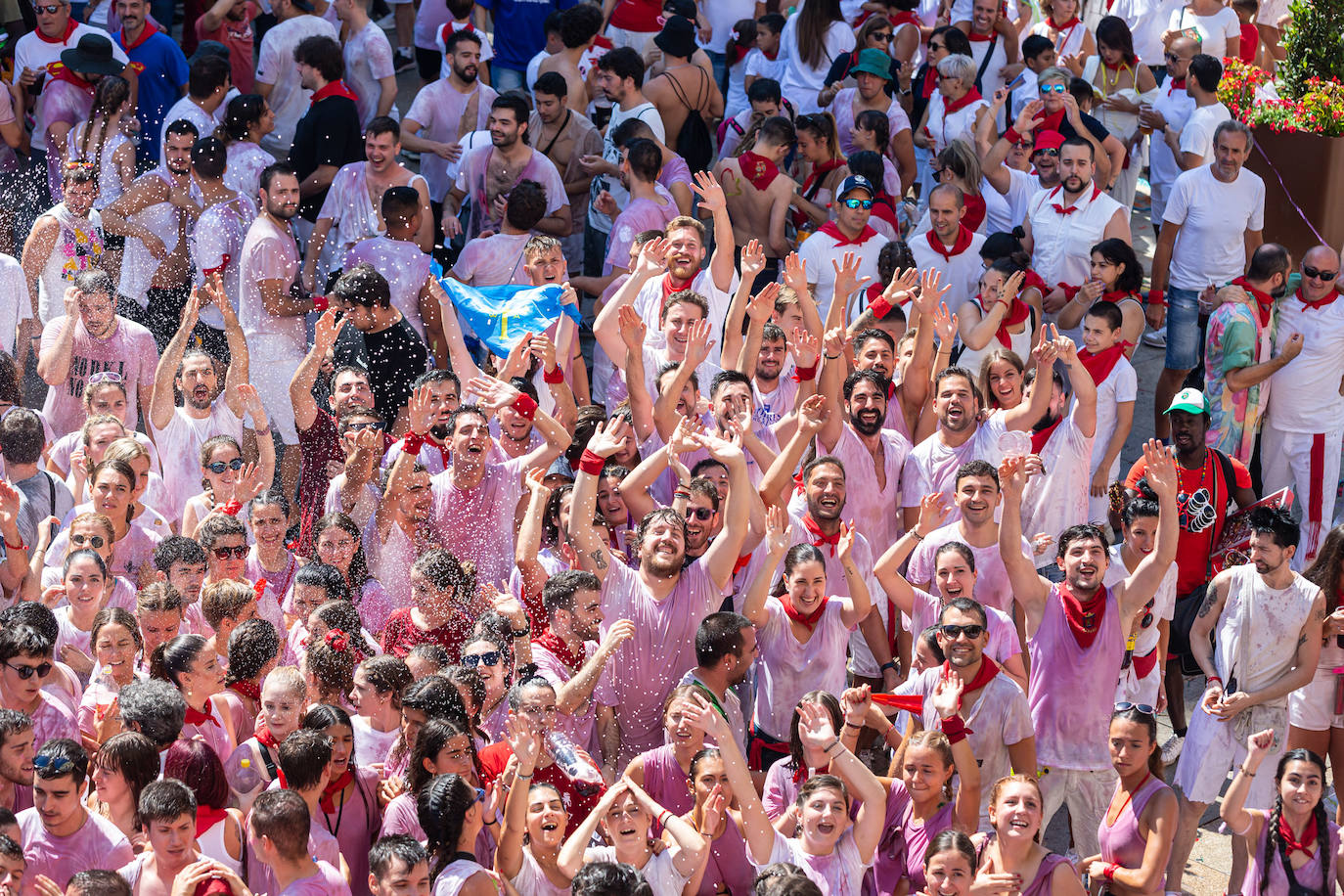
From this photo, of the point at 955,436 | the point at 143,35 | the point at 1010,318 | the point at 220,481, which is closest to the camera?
the point at 220,481

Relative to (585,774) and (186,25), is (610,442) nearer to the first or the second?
(585,774)

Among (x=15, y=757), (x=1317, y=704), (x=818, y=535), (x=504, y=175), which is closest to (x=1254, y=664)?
(x=1317, y=704)

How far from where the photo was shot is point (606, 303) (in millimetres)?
8828

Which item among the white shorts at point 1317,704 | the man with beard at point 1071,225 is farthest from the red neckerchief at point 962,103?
the white shorts at point 1317,704

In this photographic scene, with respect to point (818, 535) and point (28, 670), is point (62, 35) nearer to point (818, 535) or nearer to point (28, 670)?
point (28, 670)

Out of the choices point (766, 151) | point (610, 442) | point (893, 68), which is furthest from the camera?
point (893, 68)

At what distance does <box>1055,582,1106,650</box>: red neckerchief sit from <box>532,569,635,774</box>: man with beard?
1.70 metres

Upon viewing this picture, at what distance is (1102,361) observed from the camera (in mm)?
8586

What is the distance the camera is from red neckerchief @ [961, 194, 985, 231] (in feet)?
33.3

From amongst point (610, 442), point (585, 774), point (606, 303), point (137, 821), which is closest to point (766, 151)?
point (606, 303)

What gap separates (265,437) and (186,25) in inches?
214

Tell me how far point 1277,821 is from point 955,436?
7.57 ft

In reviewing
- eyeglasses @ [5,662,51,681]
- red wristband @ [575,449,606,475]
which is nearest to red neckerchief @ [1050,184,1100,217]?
red wristband @ [575,449,606,475]

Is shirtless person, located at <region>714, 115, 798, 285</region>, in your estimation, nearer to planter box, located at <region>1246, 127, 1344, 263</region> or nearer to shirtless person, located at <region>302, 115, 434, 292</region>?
shirtless person, located at <region>302, 115, 434, 292</region>
